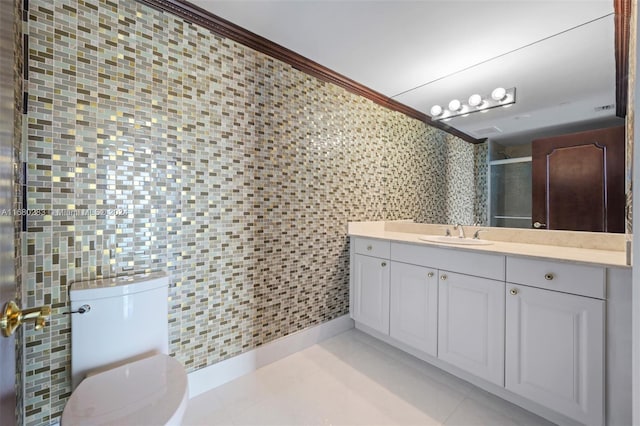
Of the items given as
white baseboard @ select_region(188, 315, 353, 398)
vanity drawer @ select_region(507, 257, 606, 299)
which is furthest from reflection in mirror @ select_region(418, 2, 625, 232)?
white baseboard @ select_region(188, 315, 353, 398)

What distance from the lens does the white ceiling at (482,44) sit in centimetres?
151

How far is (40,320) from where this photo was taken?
2.08 feet

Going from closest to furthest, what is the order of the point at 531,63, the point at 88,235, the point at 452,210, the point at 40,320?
the point at 40,320 < the point at 88,235 < the point at 531,63 < the point at 452,210

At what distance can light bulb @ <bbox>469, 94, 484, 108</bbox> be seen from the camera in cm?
202

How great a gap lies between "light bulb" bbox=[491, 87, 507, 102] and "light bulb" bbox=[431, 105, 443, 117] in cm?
40

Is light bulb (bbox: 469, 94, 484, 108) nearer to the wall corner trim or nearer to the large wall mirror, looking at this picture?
the large wall mirror

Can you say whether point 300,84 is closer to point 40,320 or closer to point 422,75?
point 422,75

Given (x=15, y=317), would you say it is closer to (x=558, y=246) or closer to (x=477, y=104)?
(x=558, y=246)

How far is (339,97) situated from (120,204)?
1775 millimetres

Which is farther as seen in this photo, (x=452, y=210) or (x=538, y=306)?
(x=452, y=210)

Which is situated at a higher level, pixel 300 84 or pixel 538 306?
pixel 300 84

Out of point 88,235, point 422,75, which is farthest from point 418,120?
point 88,235

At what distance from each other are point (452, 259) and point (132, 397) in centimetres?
167

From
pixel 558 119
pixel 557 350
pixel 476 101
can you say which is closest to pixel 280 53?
pixel 476 101
